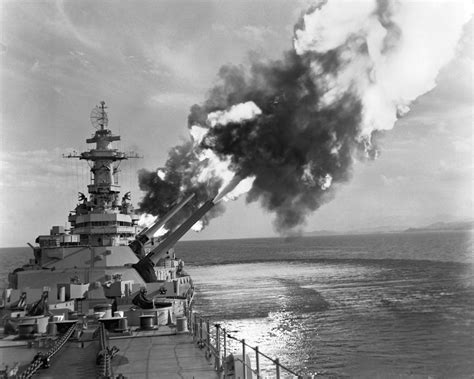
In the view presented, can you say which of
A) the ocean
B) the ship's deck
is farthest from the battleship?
the ocean

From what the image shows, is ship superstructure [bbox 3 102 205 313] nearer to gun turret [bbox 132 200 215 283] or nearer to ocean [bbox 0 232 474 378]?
gun turret [bbox 132 200 215 283]

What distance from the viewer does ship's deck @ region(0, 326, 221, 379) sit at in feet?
37.2

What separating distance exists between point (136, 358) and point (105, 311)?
6054 millimetres

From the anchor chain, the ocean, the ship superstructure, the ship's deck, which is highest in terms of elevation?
the ship superstructure

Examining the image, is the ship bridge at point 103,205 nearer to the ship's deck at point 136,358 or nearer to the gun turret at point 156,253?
the gun turret at point 156,253

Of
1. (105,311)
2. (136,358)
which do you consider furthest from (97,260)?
(136,358)

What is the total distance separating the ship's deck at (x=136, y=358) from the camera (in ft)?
37.2

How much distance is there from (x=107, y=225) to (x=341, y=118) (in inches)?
593

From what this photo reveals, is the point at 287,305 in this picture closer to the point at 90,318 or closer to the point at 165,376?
the point at 90,318

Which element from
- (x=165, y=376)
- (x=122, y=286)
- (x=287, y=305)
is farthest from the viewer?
(x=287, y=305)

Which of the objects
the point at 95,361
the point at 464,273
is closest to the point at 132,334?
the point at 95,361

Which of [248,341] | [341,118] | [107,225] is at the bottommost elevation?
[248,341]

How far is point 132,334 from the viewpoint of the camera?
15.9m

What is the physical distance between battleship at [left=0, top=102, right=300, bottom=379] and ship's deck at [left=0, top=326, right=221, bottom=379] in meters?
0.03
